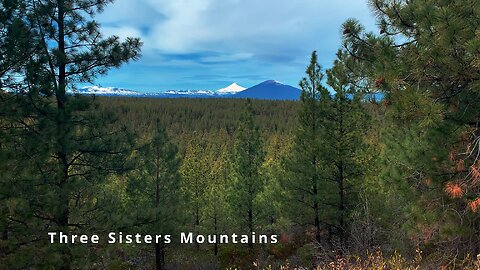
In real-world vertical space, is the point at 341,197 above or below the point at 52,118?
below

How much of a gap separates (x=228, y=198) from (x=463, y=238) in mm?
17257

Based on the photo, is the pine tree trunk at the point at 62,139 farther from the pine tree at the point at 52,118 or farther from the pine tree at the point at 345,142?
the pine tree at the point at 345,142

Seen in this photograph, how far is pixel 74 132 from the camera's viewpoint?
8.36 meters

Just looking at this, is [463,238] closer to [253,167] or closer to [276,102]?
[253,167]

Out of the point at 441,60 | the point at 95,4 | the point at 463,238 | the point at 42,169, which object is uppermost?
the point at 95,4

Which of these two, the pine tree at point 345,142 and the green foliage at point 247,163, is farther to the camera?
the green foliage at point 247,163

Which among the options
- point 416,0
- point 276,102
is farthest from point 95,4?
point 276,102

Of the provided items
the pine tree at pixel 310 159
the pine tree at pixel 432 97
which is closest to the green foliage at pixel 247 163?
the pine tree at pixel 310 159

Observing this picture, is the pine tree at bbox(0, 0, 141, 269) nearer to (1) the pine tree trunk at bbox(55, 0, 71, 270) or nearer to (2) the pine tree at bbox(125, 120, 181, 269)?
(1) the pine tree trunk at bbox(55, 0, 71, 270)

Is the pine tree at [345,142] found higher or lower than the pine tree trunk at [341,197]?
higher

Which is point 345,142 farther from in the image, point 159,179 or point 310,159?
point 159,179

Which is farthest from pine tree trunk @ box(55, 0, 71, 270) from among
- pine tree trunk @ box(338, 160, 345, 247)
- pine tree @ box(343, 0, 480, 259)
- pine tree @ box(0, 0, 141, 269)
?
pine tree trunk @ box(338, 160, 345, 247)

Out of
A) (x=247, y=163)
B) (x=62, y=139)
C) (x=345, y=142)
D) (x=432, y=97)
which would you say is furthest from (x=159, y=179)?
(x=432, y=97)

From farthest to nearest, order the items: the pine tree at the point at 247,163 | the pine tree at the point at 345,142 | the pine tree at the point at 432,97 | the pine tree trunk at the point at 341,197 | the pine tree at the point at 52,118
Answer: the pine tree at the point at 247,163, the pine tree trunk at the point at 341,197, the pine tree at the point at 345,142, the pine tree at the point at 52,118, the pine tree at the point at 432,97
